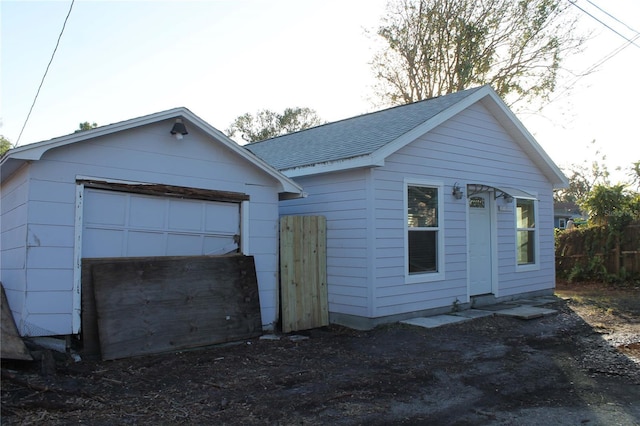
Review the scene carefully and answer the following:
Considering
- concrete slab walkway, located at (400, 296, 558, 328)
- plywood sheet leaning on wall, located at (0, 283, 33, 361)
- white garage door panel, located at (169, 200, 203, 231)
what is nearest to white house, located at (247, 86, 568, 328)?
concrete slab walkway, located at (400, 296, 558, 328)

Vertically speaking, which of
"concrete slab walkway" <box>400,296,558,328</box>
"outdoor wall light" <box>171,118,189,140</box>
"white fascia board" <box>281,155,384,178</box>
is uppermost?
"outdoor wall light" <box>171,118,189,140</box>

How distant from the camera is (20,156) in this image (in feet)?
18.7

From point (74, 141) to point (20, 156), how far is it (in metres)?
0.64

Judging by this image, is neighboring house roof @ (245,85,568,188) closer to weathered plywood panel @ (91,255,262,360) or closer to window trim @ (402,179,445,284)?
window trim @ (402,179,445,284)

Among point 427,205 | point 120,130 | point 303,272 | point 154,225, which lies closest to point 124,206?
point 154,225

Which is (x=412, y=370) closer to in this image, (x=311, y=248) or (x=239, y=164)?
(x=311, y=248)

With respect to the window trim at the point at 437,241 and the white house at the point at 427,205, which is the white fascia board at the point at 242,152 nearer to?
the white house at the point at 427,205

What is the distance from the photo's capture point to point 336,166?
8.54 meters

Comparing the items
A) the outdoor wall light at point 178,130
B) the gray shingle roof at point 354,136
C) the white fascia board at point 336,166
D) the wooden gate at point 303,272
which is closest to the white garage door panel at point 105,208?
the outdoor wall light at point 178,130

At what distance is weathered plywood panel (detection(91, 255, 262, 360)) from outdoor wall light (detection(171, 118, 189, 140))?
5.84ft

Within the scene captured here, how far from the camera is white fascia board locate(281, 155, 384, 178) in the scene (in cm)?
796

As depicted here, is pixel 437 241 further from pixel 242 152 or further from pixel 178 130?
pixel 178 130

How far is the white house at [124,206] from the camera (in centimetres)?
593

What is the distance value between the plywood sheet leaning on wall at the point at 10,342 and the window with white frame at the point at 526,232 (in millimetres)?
9883
